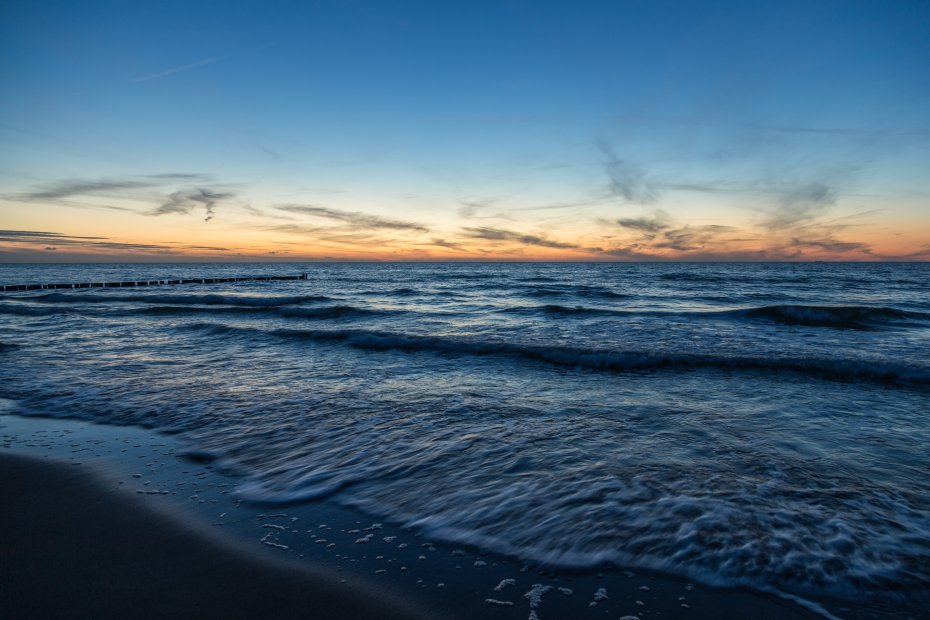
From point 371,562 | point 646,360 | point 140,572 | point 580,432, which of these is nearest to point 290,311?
point 646,360

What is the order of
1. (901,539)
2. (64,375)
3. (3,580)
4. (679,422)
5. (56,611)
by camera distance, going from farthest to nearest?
1. (64,375)
2. (679,422)
3. (901,539)
4. (3,580)
5. (56,611)

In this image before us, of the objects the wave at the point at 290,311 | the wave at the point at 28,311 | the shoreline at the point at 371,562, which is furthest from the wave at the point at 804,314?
the wave at the point at 28,311

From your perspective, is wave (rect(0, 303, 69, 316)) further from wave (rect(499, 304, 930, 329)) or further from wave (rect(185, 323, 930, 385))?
wave (rect(499, 304, 930, 329))

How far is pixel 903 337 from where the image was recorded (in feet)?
53.0

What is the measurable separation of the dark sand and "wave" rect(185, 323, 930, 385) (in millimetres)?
9277

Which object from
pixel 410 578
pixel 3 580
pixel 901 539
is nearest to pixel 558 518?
pixel 410 578

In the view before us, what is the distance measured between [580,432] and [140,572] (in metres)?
5.06

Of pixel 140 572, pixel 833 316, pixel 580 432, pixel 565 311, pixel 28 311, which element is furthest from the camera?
pixel 565 311

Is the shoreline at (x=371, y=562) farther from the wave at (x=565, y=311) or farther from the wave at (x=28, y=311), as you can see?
the wave at (x=28, y=311)

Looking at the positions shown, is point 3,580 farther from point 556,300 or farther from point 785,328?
point 556,300

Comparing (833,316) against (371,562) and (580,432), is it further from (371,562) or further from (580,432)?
(371,562)

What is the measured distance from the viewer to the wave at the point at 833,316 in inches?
794

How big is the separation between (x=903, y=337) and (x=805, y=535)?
1744 centimetres

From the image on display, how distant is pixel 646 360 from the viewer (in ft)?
39.1
